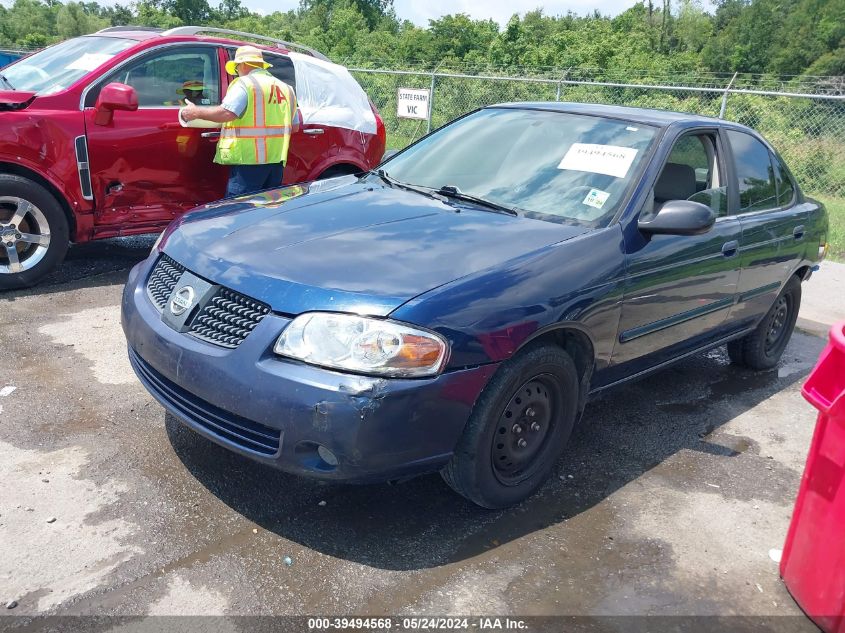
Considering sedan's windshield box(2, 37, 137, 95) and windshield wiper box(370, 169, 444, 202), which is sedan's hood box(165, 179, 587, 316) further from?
sedan's windshield box(2, 37, 137, 95)

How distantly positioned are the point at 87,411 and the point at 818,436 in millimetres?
3272

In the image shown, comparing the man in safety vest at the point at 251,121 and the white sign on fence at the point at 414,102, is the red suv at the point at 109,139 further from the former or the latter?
the white sign on fence at the point at 414,102

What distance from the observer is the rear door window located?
4.48 meters

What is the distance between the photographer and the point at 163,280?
3275 mm

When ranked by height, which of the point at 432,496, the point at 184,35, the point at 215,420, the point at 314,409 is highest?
the point at 184,35

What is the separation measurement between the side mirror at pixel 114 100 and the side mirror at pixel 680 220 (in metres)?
3.70

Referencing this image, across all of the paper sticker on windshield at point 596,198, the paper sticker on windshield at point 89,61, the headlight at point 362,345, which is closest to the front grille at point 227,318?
the headlight at point 362,345

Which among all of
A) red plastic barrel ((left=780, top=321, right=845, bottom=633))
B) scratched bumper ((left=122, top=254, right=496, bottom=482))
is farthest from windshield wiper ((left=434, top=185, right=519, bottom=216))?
red plastic barrel ((left=780, top=321, right=845, bottom=633))

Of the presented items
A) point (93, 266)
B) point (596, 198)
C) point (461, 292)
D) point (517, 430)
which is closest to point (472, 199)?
point (596, 198)

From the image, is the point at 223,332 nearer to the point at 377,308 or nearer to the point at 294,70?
the point at 377,308

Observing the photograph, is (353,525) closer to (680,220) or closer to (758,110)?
(680,220)

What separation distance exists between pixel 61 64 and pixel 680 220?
490cm

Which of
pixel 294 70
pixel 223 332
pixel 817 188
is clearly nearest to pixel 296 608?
pixel 223 332

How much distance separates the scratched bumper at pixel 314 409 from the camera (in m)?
2.55
